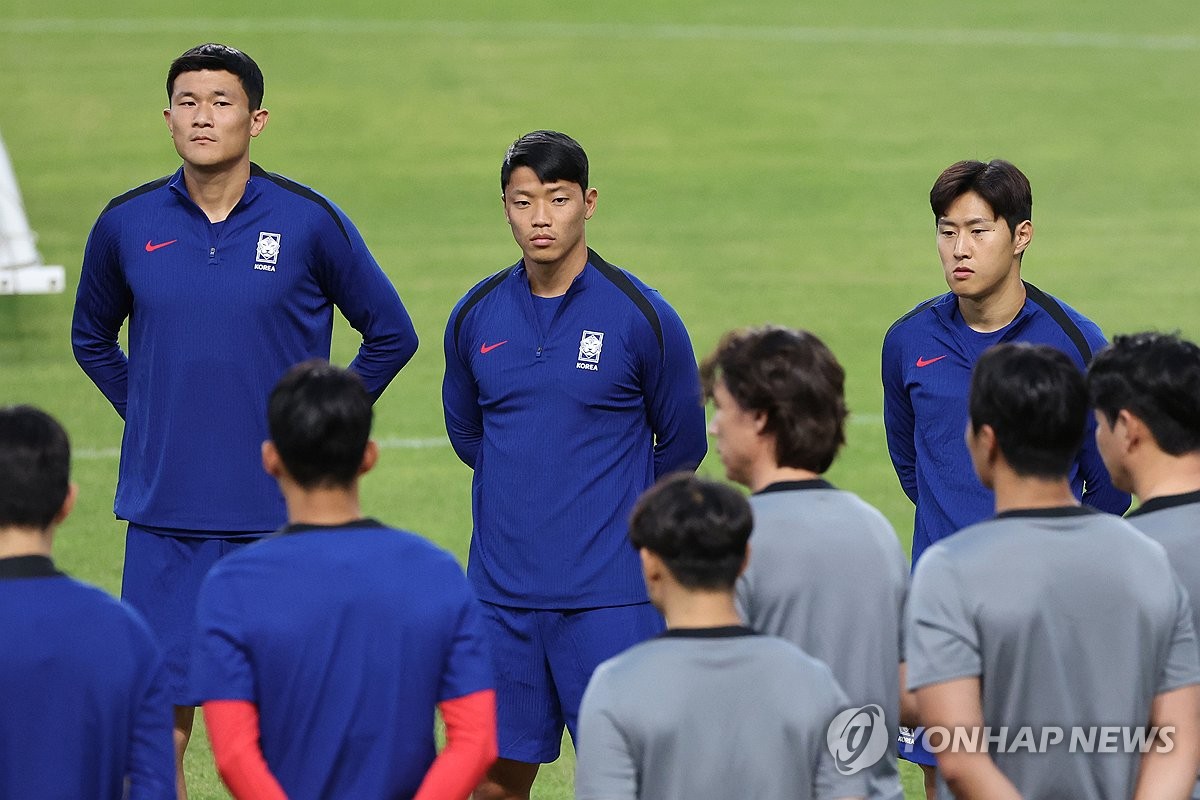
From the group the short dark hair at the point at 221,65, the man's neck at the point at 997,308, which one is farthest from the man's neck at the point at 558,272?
the man's neck at the point at 997,308

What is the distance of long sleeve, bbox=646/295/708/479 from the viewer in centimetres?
511

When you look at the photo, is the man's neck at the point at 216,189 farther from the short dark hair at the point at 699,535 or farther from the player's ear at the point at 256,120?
the short dark hair at the point at 699,535

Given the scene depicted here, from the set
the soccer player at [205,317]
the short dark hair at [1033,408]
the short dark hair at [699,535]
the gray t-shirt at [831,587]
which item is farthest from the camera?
the soccer player at [205,317]

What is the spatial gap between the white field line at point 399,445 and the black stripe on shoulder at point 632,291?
5938 millimetres

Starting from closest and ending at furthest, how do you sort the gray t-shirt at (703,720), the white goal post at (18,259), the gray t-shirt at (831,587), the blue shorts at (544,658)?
the gray t-shirt at (703,720)
the gray t-shirt at (831,587)
the blue shorts at (544,658)
the white goal post at (18,259)

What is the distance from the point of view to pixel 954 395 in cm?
516

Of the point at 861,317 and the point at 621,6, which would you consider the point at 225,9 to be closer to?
the point at 621,6

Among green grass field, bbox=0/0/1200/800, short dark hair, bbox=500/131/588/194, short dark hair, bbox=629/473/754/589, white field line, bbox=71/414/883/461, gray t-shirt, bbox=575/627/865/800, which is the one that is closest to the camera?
gray t-shirt, bbox=575/627/865/800

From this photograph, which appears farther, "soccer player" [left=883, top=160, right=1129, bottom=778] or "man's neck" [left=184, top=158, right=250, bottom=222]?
"man's neck" [left=184, top=158, right=250, bottom=222]

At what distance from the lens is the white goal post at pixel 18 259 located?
11859 mm

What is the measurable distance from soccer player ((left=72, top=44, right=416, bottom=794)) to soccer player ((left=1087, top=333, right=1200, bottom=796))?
245 cm

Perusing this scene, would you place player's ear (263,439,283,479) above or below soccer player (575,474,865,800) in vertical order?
above
